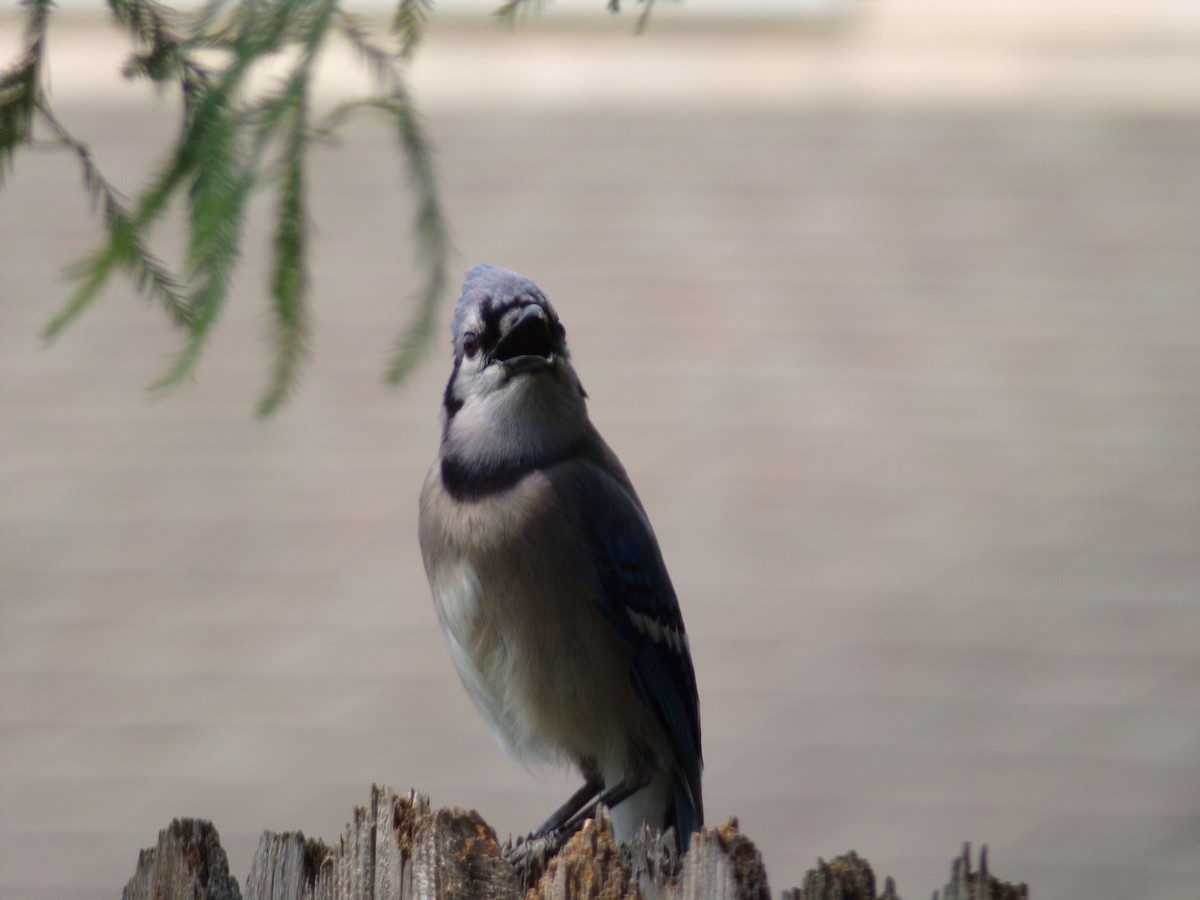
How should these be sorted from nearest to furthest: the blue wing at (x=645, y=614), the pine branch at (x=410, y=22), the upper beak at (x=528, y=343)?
the pine branch at (x=410, y=22), the upper beak at (x=528, y=343), the blue wing at (x=645, y=614)

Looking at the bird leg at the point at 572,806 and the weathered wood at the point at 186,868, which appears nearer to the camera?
the weathered wood at the point at 186,868

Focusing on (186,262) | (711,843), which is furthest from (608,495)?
(711,843)

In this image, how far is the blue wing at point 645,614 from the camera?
289 centimetres

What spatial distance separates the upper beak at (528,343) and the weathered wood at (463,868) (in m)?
0.87

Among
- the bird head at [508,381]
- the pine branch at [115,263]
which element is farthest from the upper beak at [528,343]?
the pine branch at [115,263]

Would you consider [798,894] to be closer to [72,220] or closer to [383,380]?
[383,380]

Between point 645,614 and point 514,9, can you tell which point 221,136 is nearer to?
point 514,9

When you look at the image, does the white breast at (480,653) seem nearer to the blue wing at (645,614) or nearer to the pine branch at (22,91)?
the blue wing at (645,614)

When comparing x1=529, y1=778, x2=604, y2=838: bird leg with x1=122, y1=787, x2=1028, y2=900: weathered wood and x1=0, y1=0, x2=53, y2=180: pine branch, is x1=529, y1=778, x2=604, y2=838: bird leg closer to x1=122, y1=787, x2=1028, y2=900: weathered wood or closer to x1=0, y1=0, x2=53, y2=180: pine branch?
x1=122, y1=787, x2=1028, y2=900: weathered wood

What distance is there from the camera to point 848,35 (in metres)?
7.09

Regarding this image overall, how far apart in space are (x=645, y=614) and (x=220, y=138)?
4.17ft

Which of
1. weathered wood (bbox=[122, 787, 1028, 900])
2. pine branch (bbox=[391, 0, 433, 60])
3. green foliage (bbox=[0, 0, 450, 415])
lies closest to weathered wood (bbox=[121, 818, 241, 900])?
weathered wood (bbox=[122, 787, 1028, 900])

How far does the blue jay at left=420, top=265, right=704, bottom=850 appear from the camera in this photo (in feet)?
9.09

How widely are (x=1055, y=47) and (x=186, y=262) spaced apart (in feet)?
19.2
